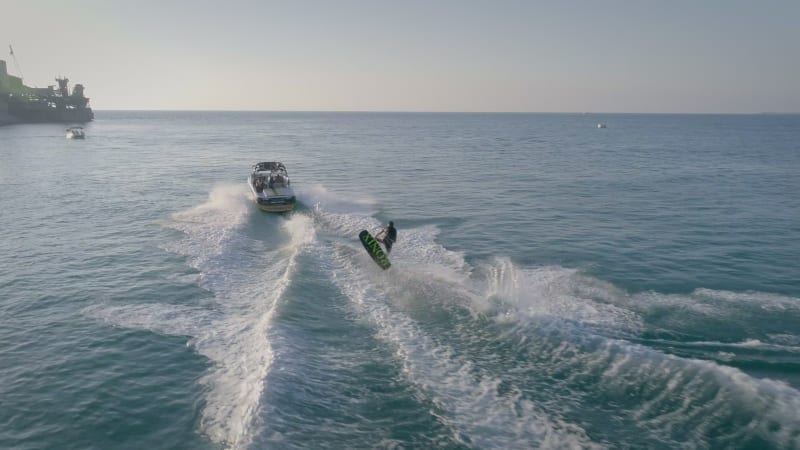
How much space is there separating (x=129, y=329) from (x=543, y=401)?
1320 cm

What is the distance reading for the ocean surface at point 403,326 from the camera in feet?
36.5

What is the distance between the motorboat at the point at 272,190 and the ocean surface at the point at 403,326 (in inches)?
45.5

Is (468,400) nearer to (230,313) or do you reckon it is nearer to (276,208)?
(230,313)

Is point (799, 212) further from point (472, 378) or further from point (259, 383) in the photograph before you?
point (259, 383)

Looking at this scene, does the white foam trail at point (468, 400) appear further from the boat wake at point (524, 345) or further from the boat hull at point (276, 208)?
the boat hull at point (276, 208)

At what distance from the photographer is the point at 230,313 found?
17.0 meters

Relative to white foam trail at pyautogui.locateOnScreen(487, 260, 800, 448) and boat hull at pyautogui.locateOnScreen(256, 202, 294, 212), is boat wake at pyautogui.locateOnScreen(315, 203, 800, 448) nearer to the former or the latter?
white foam trail at pyautogui.locateOnScreen(487, 260, 800, 448)

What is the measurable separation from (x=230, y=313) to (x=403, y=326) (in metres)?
6.19

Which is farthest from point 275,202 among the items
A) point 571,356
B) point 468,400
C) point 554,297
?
point 468,400

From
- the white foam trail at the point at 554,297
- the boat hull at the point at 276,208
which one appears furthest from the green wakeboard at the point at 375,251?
the boat hull at the point at 276,208

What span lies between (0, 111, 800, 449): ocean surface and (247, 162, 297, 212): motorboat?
3.79ft

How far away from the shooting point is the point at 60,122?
453 ft

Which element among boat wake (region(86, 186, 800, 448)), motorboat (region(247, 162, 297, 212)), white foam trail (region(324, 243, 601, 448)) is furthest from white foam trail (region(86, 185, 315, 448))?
white foam trail (region(324, 243, 601, 448))

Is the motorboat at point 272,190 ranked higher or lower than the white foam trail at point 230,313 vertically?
higher
